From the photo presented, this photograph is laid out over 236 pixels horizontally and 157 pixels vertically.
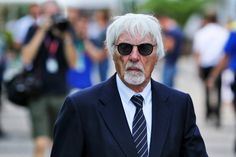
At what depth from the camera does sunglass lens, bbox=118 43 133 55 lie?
4.32m

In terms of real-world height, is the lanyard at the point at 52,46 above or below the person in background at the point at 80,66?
above

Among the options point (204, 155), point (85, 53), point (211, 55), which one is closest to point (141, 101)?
point (204, 155)

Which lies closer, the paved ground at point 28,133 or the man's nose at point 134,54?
the man's nose at point 134,54

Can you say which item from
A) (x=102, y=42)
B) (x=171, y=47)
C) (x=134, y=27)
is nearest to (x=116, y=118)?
(x=134, y=27)

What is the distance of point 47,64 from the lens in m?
9.12

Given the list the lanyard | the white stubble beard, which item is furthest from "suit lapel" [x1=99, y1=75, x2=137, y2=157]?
the lanyard

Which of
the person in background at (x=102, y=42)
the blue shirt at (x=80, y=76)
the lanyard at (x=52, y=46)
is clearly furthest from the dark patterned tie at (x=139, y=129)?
the person in background at (x=102, y=42)

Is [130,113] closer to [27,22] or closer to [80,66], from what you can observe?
[80,66]

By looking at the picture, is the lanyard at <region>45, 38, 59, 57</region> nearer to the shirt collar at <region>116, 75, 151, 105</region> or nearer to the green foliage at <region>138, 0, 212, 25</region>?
the shirt collar at <region>116, 75, 151, 105</region>

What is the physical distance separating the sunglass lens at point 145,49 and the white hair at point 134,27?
53 mm

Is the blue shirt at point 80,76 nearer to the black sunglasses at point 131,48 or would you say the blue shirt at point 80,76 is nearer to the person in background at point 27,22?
the person in background at point 27,22

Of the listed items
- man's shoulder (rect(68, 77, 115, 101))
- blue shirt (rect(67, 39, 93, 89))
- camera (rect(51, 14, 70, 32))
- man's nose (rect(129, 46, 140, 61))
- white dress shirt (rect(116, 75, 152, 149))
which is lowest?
blue shirt (rect(67, 39, 93, 89))

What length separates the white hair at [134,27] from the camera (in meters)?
4.29

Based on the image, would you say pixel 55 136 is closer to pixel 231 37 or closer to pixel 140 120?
pixel 140 120
